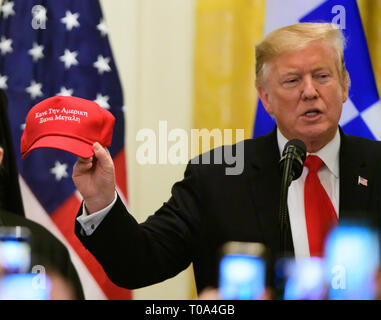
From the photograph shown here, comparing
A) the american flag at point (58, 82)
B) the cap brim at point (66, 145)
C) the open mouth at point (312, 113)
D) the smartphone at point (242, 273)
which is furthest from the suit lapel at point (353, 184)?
the american flag at point (58, 82)

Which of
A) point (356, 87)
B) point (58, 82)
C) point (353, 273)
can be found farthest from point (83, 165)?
point (356, 87)

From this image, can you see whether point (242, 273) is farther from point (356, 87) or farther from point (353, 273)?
point (356, 87)

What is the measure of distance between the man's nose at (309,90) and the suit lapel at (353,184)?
231mm

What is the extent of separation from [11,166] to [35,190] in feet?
0.67

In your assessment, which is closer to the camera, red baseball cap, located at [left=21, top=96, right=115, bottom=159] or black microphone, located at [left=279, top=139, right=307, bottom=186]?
black microphone, located at [left=279, top=139, right=307, bottom=186]

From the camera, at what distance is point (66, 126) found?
1.42 m

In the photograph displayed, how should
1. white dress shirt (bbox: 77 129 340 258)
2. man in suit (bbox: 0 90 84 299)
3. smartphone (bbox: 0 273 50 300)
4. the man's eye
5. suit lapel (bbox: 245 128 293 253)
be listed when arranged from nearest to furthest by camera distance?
1. smartphone (bbox: 0 273 50 300)
2. white dress shirt (bbox: 77 129 340 258)
3. suit lapel (bbox: 245 128 293 253)
4. the man's eye
5. man in suit (bbox: 0 90 84 299)

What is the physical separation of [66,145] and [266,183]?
2.74 feet

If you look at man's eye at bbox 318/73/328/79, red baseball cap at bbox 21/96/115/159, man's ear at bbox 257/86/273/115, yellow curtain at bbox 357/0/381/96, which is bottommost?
red baseball cap at bbox 21/96/115/159


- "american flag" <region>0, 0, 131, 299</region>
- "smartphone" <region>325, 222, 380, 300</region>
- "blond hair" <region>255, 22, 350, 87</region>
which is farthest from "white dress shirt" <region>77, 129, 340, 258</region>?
"american flag" <region>0, 0, 131, 299</region>

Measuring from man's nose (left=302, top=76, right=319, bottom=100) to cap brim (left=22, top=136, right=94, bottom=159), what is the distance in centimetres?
84

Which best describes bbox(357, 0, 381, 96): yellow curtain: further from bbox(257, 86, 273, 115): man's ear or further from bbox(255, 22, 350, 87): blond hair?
bbox(257, 86, 273, 115): man's ear

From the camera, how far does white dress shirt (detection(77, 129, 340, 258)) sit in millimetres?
1591
